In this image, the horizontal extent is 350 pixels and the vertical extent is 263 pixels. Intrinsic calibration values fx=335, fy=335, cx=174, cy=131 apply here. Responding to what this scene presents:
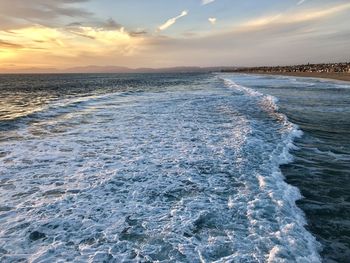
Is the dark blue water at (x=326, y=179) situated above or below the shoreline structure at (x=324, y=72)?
above

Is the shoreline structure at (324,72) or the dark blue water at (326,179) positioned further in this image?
the shoreline structure at (324,72)

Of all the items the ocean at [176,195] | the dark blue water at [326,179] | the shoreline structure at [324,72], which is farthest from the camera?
the shoreline structure at [324,72]

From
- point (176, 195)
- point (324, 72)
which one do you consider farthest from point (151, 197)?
point (324, 72)

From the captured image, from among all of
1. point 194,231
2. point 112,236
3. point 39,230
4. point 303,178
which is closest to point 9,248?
point 39,230

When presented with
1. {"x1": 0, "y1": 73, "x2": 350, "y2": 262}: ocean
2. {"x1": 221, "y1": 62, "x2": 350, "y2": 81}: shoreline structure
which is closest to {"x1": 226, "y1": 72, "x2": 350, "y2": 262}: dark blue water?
{"x1": 0, "y1": 73, "x2": 350, "y2": 262}: ocean

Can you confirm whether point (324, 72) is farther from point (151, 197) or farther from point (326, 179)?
point (151, 197)

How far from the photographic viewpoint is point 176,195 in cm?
798

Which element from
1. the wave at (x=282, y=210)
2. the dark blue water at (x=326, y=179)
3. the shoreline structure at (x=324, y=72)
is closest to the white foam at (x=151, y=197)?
the wave at (x=282, y=210)

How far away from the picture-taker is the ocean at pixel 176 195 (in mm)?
5645

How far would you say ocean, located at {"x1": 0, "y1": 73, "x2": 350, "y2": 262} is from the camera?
564 cm

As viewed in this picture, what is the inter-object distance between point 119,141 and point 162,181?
4.98m

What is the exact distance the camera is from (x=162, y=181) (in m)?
8.82

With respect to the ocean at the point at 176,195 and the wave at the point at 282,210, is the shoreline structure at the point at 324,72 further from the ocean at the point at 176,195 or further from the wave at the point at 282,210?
the wave at the point at 282,210

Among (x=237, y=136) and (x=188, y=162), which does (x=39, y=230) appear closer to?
(x=188, y=162)
